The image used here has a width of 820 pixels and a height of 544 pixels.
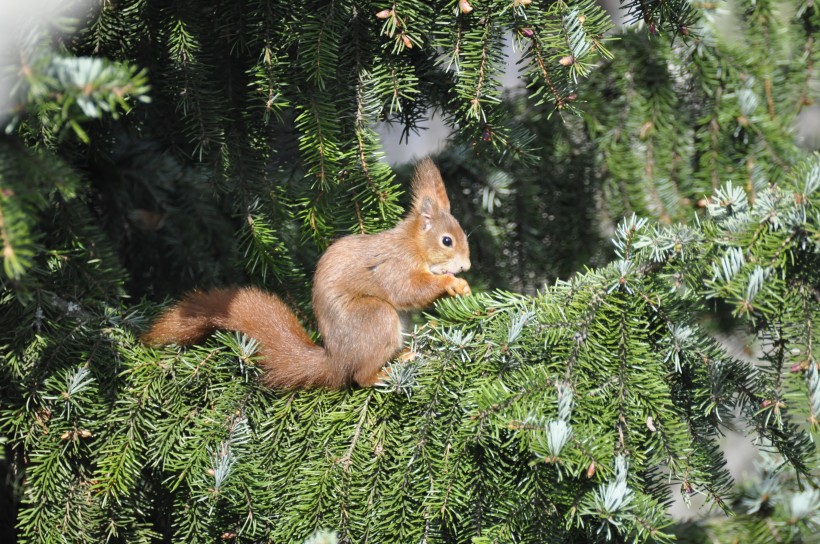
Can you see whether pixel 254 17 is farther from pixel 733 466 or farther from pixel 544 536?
pixel 733 466

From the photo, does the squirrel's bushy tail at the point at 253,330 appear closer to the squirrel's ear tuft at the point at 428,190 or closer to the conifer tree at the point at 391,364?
the conifer tree at the point at 391,364

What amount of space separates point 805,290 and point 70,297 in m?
1.06

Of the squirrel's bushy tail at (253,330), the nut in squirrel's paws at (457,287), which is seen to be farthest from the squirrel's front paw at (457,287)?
the squirrel's bushy tail at (253,330)

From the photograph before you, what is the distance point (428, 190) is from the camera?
1.47 meters

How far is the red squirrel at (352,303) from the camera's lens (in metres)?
1.16

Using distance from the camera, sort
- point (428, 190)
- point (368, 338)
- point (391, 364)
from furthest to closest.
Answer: point (428, 190)
point (368, 338)
point (391, 364)

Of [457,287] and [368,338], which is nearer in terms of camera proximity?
[368,338]

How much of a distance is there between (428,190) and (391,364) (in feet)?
1.54

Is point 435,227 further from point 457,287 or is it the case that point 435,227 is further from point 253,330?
point 253,330

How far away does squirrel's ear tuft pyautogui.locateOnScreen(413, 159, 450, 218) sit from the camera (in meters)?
1.46

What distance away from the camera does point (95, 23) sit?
1.13 metres

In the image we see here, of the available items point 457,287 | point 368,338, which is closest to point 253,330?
point 368,338

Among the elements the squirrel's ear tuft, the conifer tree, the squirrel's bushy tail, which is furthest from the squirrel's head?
the squirrel's bushy tail

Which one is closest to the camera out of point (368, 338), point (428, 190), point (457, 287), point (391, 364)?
point (391, 364)
